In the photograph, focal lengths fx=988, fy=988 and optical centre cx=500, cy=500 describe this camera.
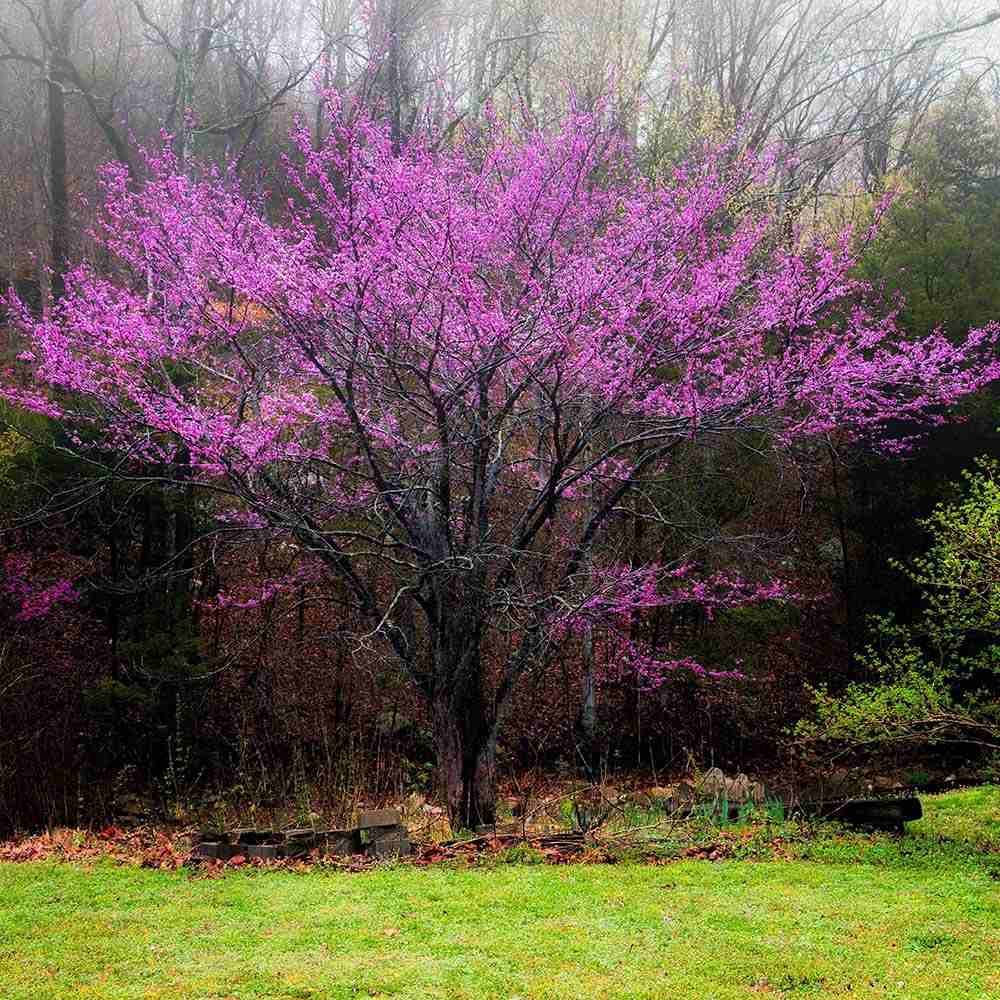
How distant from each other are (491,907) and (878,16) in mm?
19428

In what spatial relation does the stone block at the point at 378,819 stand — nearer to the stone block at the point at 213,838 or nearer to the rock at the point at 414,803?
the stone block at the point at 213,838

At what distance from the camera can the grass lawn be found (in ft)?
12.1

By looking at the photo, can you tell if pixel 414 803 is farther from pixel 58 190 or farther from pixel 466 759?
pixel 58 190

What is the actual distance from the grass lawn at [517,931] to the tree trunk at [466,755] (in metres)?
1.40

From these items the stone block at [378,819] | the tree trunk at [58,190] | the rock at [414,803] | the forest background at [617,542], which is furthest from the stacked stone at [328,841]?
the tree trunk at [58,190]

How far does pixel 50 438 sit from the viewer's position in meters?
9.86

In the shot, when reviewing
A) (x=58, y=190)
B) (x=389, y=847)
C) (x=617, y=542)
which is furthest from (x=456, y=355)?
(x=58, y=190)

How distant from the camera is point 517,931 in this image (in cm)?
435

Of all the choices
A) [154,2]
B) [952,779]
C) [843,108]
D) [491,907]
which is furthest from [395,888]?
[154,2]

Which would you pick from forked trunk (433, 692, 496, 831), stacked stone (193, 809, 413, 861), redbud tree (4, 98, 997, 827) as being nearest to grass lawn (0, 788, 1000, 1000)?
stacked stone (193, 809, 413, 861)

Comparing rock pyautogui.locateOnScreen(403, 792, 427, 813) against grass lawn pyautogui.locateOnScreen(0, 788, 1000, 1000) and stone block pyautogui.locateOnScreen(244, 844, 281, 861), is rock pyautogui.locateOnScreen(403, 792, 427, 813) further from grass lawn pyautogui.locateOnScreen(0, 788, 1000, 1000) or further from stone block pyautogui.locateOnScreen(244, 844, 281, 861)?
grass lawn pyautogui.locateOnScreen(0, 788, 1000, 1000)

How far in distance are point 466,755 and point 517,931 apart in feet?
9.62

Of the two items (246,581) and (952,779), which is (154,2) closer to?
(246,581)

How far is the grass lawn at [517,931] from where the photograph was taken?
3.68 m
